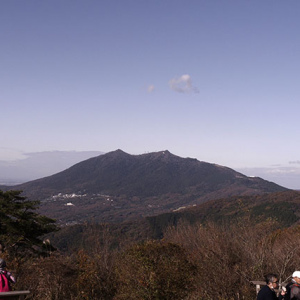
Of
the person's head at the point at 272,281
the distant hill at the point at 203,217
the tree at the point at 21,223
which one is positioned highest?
the person's head at the point at 272,281

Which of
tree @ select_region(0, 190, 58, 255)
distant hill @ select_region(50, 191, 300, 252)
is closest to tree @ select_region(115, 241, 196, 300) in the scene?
tree @ select_region(0, 190, 58, 255)

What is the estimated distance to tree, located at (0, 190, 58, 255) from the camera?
24984 millimetres

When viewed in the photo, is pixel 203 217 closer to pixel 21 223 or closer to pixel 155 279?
pixel 21 223

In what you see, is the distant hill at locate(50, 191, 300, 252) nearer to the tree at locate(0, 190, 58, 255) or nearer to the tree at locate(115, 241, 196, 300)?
the tree at locate(0, 190, 58, 255)

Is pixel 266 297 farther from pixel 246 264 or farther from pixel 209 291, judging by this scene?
pixel 246 264

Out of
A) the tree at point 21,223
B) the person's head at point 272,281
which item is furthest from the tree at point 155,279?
the tree at point 21,223

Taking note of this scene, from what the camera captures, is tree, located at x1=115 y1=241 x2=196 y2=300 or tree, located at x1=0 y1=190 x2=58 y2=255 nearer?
tree, located at x1=115 y1=241 x2=196 y2=300

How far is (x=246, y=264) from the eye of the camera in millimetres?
13695

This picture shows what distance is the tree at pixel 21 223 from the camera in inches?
984

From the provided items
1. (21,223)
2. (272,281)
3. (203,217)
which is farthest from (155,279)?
(203,217)

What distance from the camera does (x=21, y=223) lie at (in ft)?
83.6

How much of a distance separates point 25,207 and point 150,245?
56.1 feet

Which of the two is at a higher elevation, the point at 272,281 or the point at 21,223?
the point at 272,281

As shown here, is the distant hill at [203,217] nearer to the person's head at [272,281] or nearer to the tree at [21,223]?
the tree at [21,223]
